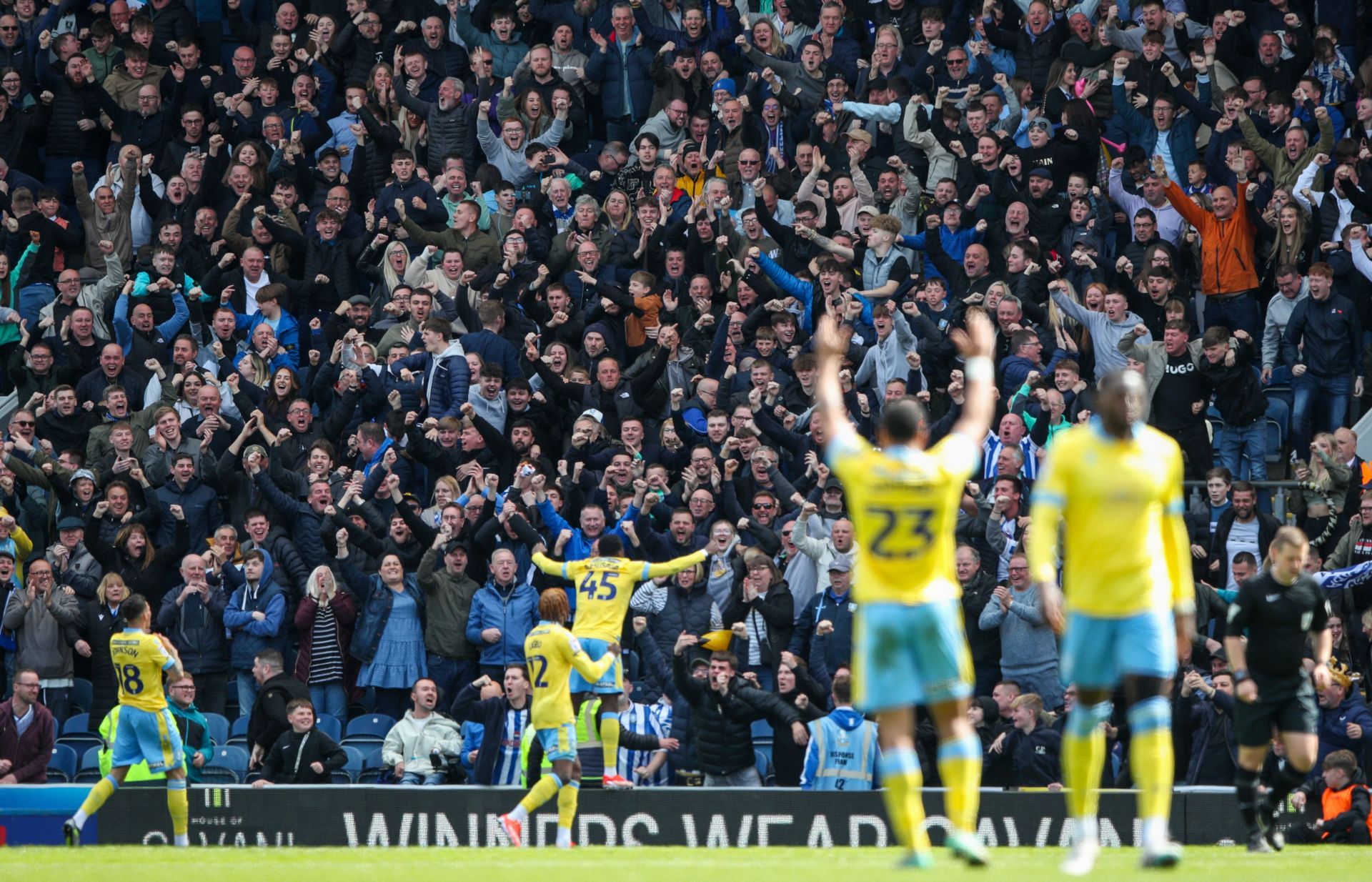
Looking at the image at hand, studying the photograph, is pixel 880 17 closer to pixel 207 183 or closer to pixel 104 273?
pixel 207 183

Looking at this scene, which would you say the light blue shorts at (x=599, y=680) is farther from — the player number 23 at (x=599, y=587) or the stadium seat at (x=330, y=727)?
the stadium seat at (x=330, y=727)

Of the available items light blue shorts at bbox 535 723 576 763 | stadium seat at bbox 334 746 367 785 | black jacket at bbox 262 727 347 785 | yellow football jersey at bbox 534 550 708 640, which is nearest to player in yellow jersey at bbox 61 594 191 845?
black jacket at bbox 262 727 347 785

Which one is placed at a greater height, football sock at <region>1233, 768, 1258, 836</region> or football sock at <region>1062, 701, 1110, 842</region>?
football sock at <region>1062, 701, 1110, 842</region>

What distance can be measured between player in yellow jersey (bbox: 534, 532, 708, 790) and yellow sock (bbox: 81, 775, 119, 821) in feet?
12.8

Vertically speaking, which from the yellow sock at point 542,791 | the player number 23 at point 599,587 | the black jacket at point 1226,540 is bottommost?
the yellow sock at point 542,791

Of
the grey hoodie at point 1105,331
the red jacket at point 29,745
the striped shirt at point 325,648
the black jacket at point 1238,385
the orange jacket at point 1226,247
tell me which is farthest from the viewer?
the orange jacket at point 1226,247

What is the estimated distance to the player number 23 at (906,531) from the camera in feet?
28.3

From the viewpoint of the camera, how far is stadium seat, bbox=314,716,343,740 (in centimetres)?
1767

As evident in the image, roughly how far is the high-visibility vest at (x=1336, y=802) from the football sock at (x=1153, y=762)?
22.2ft

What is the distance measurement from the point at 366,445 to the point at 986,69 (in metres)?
8.86

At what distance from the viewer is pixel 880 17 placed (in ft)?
76.3

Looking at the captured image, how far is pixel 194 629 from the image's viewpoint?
1816cm

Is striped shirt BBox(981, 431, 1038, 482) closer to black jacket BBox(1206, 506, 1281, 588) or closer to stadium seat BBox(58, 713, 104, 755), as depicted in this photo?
black jacket BBox(1206, 506, 1281, 588)

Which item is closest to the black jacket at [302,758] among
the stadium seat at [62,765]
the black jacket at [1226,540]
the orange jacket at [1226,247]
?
the stadium seat at [62,765]
